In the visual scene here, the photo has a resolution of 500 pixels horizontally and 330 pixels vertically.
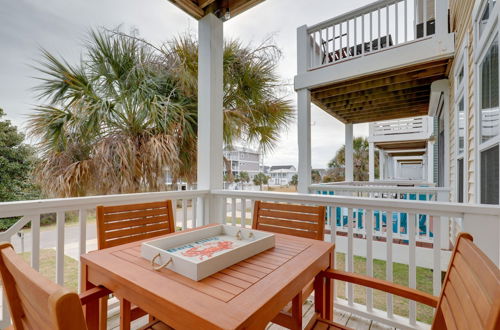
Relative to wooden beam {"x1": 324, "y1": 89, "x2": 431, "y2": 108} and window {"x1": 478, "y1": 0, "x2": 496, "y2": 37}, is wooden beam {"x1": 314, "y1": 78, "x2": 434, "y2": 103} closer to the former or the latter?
wooden beam {"x1": 324, "y1": 89, "x2": 431, "y2": 108}

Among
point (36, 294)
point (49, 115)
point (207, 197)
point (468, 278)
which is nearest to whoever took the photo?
point (36, 294)

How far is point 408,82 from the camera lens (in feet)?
13.5

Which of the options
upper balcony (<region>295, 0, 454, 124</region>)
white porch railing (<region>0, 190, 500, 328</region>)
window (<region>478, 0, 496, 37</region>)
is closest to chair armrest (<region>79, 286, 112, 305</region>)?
white porch railing (<region>0, 190, 500, 328</region>)

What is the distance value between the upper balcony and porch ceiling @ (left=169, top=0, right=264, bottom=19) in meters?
1.93

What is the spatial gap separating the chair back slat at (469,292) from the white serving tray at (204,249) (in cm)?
70

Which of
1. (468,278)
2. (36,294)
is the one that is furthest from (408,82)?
(36,294)

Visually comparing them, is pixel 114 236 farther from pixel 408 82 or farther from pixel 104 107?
→ pixel 408 82

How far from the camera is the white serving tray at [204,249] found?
957mm

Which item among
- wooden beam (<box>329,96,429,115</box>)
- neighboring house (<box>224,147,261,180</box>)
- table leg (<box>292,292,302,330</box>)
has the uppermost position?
wooden beam (<box>329,96,429,115</box>)

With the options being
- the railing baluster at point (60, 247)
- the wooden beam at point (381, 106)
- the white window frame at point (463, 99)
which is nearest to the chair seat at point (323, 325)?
the railing baluster at point (60, 247)

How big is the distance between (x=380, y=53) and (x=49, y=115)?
178 inches

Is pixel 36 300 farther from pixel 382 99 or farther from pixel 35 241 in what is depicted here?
pixel 382 99

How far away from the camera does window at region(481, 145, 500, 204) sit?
1.79 m

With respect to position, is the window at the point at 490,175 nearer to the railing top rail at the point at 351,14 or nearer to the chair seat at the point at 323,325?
the chair seat at the point at 323,325
